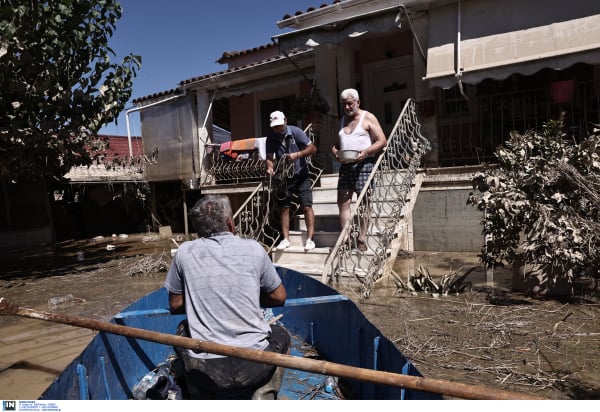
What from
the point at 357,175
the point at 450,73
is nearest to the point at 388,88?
the point at 450,73

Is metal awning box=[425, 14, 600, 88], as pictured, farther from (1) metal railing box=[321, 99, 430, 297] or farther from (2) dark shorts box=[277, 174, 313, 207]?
(2) dark shorts box=[277, 174, 313, 207]

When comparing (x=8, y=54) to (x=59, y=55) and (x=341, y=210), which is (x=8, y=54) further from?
(x=341, y=210)

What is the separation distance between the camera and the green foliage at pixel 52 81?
594 centimetres

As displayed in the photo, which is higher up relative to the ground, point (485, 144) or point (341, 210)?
point (485, 144)

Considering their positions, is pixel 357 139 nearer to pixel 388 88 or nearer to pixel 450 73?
pixel 450 73

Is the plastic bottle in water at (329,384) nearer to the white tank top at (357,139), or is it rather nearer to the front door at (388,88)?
the white tank top at (357,139)

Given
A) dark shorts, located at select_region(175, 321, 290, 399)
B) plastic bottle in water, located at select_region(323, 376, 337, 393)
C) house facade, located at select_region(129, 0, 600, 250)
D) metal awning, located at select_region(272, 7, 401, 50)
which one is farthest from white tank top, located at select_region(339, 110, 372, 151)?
dark shorts, located at select_region(175, 321, 290, 399)

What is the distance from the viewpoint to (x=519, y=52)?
6.55 meters

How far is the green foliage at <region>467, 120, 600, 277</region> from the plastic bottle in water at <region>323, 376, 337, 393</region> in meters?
2.52

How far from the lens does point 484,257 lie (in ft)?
15.9

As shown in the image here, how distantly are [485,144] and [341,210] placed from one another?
12.7 feet

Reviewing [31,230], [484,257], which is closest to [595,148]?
[484,257]

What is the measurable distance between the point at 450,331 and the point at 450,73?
4.54 metres

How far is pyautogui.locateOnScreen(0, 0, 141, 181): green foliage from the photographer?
594 cm
